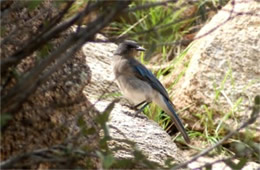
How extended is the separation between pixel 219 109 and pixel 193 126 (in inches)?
10.4

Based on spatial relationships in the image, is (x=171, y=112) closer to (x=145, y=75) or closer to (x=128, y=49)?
(x=145, y=75)

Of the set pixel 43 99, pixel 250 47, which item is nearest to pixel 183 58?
pixel 250 47

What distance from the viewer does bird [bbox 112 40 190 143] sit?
22.8 ft

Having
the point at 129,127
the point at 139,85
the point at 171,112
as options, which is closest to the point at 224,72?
the point at 139,85

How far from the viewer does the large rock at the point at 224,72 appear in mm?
7473

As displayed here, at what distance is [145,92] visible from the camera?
7340 millimetres

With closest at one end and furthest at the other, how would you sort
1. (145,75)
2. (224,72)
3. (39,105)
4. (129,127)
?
(39,105)
(129,127)
(145,75)
(224,72)

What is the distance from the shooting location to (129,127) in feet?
18.8

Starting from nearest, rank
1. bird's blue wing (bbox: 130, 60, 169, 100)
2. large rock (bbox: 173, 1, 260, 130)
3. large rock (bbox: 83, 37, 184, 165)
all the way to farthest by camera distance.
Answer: large rock (bbox: 83, 37, 184, 165)
bird's blue wing (bbox: 130, 60, 169, 100)
large rock (bbox: 173, 1, 260, 130)

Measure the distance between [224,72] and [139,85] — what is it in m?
0.84

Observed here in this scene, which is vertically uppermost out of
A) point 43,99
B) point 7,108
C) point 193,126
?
point 7,108

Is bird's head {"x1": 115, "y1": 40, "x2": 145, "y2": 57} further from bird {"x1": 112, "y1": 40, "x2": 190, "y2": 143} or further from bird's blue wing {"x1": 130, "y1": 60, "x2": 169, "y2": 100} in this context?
bird's blue wing {"x1": 130, "y1": 60, "x2": 169, "y2": 100}

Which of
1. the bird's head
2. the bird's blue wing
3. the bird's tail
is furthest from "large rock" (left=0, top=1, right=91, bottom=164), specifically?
the bird's head

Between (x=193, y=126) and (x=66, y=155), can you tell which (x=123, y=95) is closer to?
(x=193, y=126)
